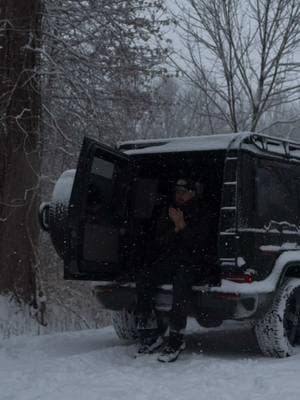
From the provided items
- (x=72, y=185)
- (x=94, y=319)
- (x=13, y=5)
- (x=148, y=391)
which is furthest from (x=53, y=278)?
(x=148, y=391)

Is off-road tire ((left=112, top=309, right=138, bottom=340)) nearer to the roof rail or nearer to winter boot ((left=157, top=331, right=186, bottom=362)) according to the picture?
winter boot ((left=157, top=331, right=186, bottom=362))

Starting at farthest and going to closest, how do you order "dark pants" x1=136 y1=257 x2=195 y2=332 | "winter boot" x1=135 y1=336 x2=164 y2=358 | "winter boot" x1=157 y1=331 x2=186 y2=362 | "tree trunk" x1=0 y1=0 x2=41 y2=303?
"tree trunk" x1=0 y1=0 x2=41 y2=303 < "winter boot" x1=135 y1=336 x2=164 y2=358 < "dark pants" x1=136 y1=257 x2=195 y2=332 < "winter boot" x1=157 y1=331 x2=186 y2=362

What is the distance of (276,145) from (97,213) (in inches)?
79.2

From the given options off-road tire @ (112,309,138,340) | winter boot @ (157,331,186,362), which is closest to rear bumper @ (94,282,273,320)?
winter boot @ (157,331,186,362)

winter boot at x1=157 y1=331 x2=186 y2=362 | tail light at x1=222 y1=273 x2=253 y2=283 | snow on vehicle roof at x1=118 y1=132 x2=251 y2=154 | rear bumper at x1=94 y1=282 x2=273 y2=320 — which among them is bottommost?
winter boot at x1=157 y1=331 x2=186 y2=362

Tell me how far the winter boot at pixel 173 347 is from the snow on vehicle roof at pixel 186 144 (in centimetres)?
189

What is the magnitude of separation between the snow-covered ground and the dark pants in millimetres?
377

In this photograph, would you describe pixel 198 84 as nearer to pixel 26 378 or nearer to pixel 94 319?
pixel 94 319

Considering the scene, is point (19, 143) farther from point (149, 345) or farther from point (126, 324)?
point (149, 345)

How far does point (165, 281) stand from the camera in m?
7.04

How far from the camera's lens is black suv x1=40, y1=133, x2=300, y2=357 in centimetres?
652

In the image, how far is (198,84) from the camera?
52.4ft

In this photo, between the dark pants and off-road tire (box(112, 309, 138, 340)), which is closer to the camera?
the dark pants

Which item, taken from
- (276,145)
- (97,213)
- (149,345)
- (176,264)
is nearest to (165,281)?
(176,264)
